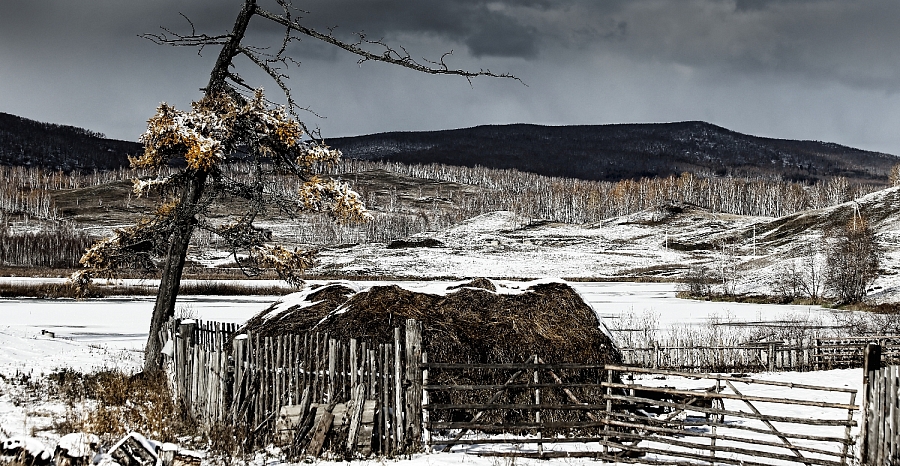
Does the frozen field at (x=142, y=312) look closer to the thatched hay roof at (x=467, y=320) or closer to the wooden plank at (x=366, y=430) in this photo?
the thatched hay roof at (x=467, y=320)

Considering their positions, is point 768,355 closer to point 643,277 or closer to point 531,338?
point 531,338

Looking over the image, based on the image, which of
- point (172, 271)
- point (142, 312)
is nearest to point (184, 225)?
point (172, 271)

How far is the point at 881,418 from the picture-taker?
928 cm

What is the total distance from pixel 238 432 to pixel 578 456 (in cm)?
507

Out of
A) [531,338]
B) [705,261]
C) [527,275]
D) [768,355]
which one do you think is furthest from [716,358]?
[705,261]

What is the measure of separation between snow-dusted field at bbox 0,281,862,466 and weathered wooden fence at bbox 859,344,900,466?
374cm

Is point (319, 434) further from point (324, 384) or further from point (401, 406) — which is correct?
point (401, 406)

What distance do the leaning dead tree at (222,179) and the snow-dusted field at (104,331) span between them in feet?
7.65

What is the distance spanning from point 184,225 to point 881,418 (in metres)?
12.0

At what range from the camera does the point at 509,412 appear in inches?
512

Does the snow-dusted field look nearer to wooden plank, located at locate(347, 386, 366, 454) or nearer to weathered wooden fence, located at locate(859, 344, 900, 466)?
wooden plank, located at locate(347, 386, 366, 454)

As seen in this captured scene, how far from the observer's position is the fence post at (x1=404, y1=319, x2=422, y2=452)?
1080 centimetres

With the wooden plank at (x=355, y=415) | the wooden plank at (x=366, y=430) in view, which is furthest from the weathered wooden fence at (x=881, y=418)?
the wooden plank at (x=355, y=415)

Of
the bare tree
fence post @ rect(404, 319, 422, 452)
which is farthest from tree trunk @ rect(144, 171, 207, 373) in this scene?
the bare tree
